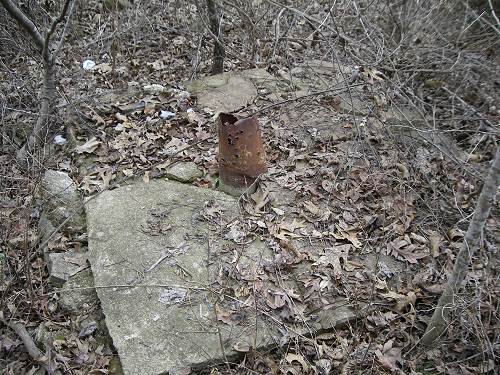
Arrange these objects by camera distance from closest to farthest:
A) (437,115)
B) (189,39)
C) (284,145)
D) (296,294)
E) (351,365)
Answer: (351,365), (296,294), (284,145), (437,115), (189,39)

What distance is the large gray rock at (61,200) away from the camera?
13.6 ft

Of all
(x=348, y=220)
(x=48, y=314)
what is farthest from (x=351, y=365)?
(x=48, y=314)

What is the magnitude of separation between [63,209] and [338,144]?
9.33ft

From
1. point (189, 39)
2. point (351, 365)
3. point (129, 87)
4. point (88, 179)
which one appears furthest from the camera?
point (189, 39)

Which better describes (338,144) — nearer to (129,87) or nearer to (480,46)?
(480,46)

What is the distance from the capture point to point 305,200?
4207mm

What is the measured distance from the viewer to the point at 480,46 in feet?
18.8

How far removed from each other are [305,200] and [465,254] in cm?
168

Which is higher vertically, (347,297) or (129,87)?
(129,87)

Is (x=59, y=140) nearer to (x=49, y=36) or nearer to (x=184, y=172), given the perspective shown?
(x=49, y=36)

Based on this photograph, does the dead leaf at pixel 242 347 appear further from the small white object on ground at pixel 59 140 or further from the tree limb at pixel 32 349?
the small white object on ground at pixel 59 140

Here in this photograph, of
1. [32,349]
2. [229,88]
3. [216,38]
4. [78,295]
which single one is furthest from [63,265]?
[216,38]

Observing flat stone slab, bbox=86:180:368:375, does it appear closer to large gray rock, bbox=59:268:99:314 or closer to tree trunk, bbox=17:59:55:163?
large gray rock, bbox=59:268:99:314

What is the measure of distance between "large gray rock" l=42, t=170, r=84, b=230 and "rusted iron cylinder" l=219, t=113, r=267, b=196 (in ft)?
4.53
